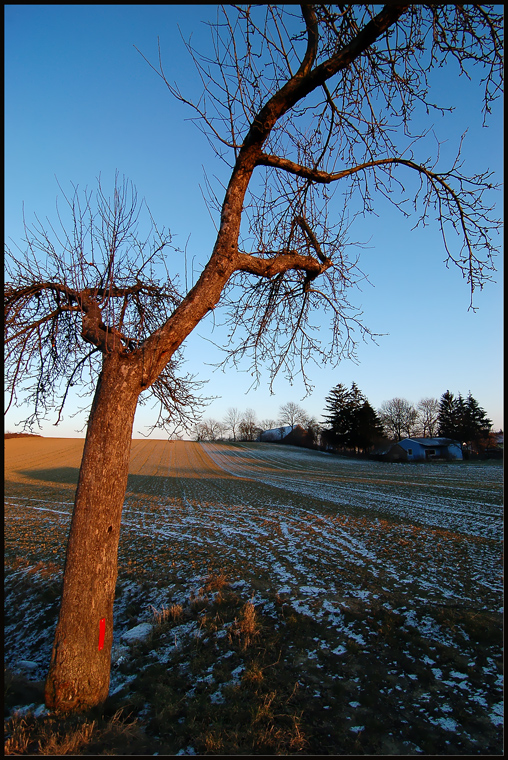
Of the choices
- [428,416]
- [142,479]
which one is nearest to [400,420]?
[428,416]

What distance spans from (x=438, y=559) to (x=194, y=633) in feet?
16.8

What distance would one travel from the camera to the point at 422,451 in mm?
52500

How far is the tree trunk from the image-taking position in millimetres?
3197

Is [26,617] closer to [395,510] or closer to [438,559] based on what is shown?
[438,559]

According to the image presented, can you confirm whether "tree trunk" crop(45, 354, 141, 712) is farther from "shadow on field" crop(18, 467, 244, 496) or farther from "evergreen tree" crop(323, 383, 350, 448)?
"evergreen tree" crop(323, 383, 350, 448)

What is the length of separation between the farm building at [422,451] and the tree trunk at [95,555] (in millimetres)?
51514

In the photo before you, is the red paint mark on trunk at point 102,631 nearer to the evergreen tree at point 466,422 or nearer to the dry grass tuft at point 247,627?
the dry grass tuft at point 247,627


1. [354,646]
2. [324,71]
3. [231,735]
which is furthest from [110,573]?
[324,71]

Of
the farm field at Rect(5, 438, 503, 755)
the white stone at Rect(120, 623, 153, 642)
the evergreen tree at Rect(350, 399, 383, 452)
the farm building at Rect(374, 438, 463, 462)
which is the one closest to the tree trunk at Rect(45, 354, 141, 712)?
the farm field at Rect(5, 438, 503, 755)

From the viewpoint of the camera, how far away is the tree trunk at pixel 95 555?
3.20 m

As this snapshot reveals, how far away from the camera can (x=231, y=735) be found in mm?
3039

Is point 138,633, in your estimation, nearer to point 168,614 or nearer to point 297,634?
point 168,614

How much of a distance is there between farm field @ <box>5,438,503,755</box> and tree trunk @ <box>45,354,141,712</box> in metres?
0.32

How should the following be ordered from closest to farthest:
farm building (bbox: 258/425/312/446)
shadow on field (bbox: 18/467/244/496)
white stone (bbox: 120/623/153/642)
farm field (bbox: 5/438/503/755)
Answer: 1. farm field (bbox: 5/438/503/755)
2. white stone (bbox: 120/623/153/642)
3. shadow on field (bbox: 18/467/244/496)
4. farm building (bbox: 258/425/312/446)
